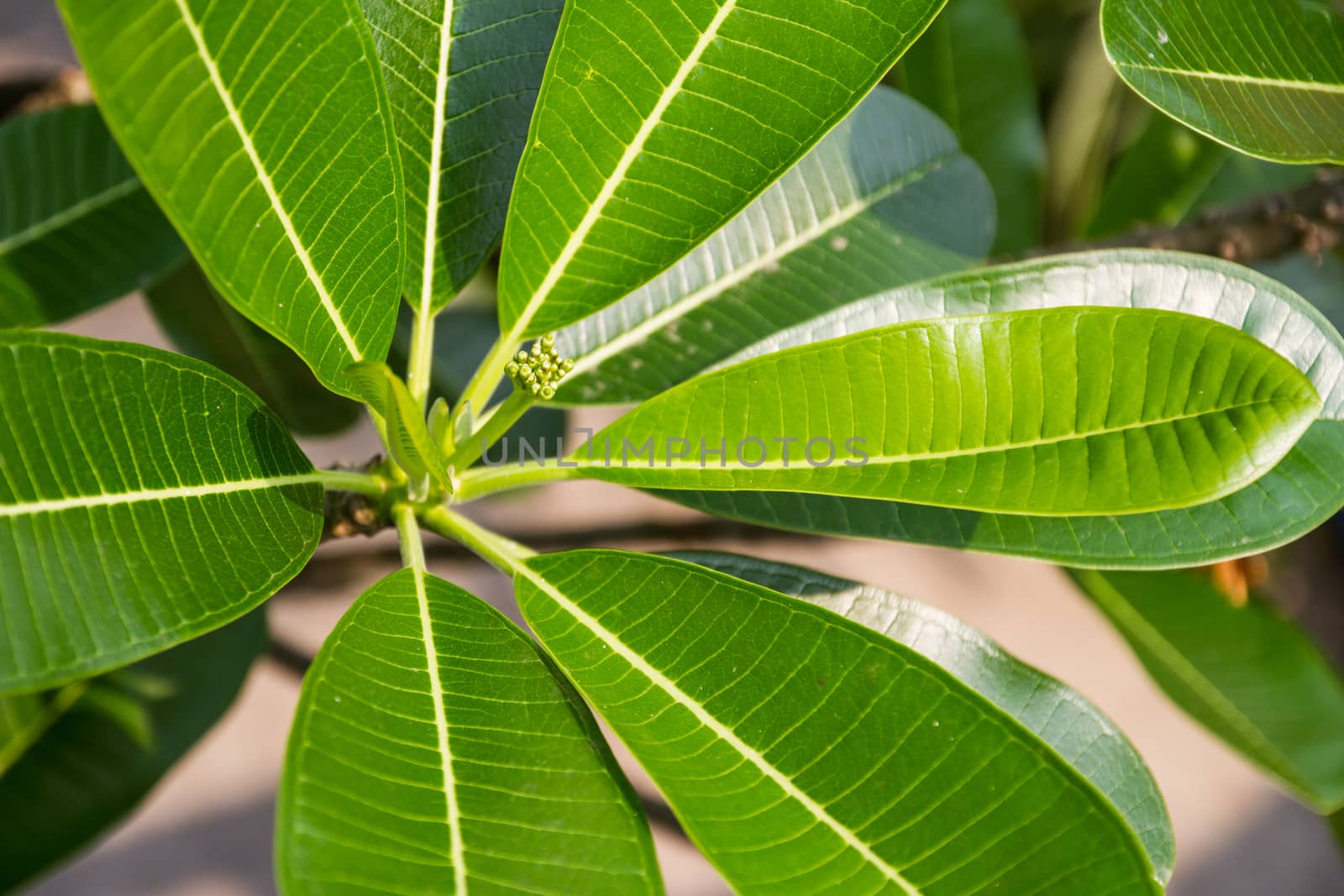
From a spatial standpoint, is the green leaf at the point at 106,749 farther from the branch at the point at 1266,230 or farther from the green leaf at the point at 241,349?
the branch at the point at 1266,230

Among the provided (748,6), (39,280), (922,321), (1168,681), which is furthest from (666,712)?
(1168,681)

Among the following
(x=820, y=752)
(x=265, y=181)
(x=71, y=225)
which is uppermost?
(x=71, y=225)

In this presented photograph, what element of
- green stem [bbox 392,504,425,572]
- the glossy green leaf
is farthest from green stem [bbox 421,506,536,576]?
the glossy green leaf

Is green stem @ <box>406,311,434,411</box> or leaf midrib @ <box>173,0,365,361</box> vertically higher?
green stem @ <box>406,311,434,411</box>

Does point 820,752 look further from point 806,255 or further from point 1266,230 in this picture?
point 1266,230

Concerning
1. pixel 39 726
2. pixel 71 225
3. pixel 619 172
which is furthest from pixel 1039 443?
pixel 39 726

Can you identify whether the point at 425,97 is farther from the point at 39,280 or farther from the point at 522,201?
the point at 39,280

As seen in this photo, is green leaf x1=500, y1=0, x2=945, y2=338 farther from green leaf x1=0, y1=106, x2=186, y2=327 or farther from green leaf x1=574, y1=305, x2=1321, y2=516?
green leaf x1=0, y1=106, x2=186, y2=327
